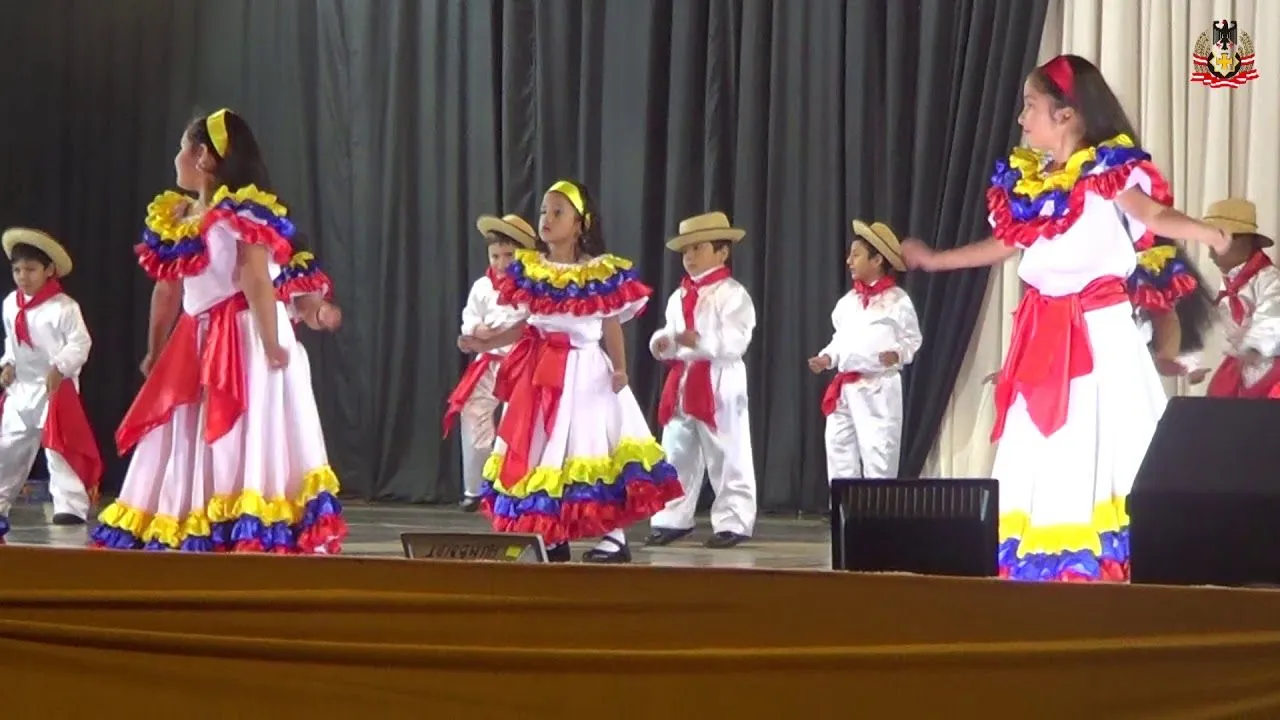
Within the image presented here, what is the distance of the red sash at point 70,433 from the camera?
772cm

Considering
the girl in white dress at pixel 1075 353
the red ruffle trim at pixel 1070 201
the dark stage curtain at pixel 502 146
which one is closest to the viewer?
the red ruffle trim at pixel 1070 201

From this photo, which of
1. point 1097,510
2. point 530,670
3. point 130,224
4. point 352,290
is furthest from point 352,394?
point 530,670

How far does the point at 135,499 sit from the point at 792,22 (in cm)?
491

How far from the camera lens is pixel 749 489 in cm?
711

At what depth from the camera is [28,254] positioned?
7719 millimetres

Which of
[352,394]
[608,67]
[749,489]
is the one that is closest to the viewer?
[749,489]

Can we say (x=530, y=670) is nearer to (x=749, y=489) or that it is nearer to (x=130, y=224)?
(x=749, y=489)

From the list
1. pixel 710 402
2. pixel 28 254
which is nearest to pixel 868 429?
pixel 710 402

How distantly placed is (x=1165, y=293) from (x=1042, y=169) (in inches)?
43.9

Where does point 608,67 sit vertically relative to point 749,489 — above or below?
above

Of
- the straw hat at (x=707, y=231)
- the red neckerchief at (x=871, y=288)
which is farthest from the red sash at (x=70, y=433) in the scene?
the red neckerchief at (x=871, y=288)

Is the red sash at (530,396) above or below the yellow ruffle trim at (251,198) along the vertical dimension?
below

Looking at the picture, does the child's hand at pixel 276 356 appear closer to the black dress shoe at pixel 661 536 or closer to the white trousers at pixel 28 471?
the black dress shoe at pixel 661 536

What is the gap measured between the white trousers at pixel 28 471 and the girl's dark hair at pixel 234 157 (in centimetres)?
339
